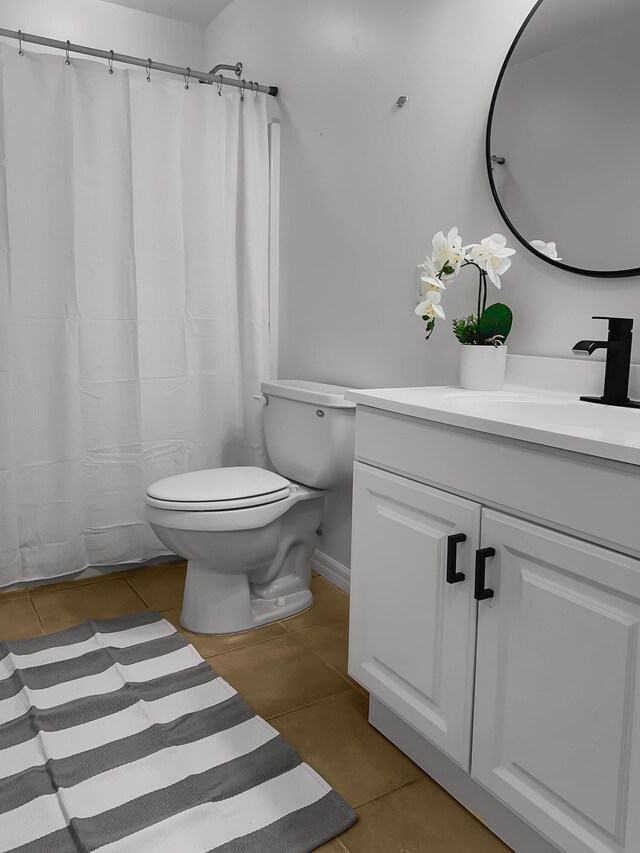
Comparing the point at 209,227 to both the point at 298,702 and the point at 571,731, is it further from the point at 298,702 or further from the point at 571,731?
the point at 571,731

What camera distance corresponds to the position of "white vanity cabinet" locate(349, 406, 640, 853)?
102 centimetres

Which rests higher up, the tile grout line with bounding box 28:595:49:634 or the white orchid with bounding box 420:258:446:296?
the white orchid with bounding box 420:258:446:296

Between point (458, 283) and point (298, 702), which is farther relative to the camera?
point (458, 283)

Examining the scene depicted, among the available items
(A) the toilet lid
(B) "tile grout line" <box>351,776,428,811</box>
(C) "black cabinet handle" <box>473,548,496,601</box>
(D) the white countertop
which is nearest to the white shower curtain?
(A) the toilet lid

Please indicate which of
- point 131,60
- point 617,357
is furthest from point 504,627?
point 131,60

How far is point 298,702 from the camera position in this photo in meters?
1.78

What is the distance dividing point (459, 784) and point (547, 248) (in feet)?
3.90

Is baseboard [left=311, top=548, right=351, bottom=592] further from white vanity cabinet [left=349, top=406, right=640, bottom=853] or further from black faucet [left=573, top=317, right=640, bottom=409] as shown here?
black faucet [left=573, top=317, right=640, bottom=409]

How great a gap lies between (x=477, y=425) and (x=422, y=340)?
2.88ft

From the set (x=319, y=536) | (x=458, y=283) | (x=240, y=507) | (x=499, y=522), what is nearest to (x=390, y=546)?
(x=499, y=522)

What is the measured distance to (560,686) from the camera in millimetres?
1097

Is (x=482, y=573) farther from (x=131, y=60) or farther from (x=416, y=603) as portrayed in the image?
(x=131, y=60)

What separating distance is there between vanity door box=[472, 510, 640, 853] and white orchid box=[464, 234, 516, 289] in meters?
0.68

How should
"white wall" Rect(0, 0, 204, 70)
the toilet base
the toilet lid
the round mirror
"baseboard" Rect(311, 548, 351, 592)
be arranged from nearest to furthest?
the round mirror < the toilet lid < the toilet base < "baseboard" Rect(311, 548, 351, 592) < "white wall" Rect(0, 0, 204, 70)
